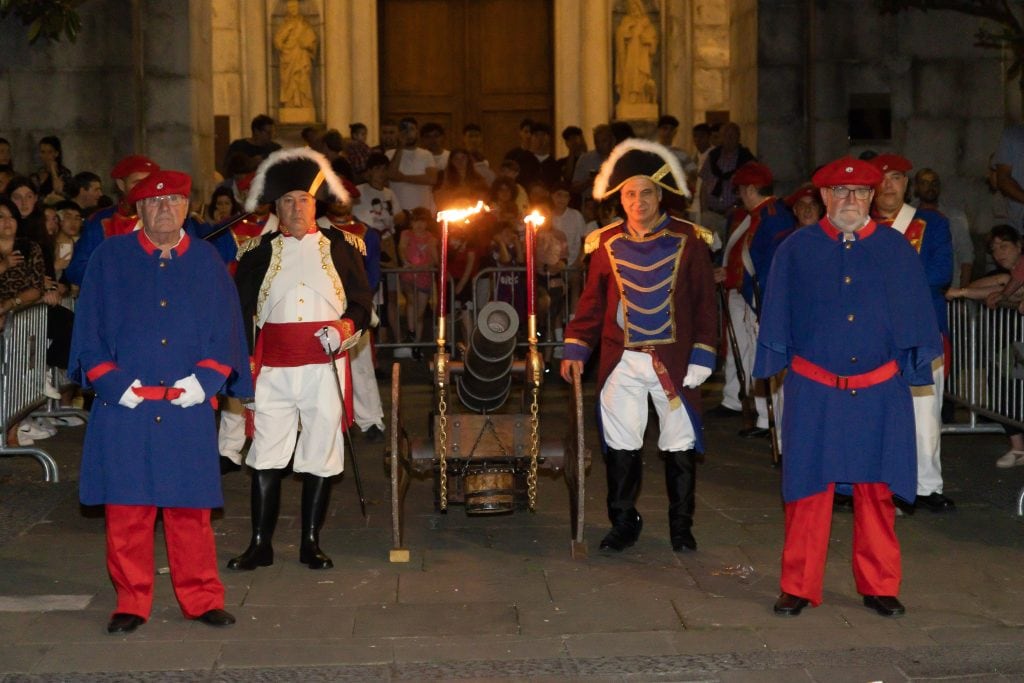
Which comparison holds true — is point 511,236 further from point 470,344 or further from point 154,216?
point 154,216

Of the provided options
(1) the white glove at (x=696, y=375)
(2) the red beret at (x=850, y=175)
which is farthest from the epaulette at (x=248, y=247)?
(2) the red beret at (x=850, y=175)

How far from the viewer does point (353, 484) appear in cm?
1027

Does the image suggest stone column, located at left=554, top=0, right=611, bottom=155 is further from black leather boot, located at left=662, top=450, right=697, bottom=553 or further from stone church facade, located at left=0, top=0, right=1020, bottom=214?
black leather boot, located at left=662, top=450, right=697, bottom=553

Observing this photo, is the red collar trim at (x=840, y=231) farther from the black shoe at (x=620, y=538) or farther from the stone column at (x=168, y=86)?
the stone column at (x=168, y=86)

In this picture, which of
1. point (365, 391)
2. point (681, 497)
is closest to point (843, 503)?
point (681, 497)

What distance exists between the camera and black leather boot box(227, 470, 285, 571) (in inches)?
316

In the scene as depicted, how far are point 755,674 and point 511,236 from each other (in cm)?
852

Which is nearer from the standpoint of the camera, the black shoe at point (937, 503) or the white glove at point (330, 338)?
the white glove at point (330, 338)

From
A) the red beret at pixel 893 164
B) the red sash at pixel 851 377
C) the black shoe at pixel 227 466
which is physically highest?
the red beret at pixel 893 164

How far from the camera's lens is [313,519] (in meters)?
8.14

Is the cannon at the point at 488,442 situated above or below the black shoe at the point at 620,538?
above

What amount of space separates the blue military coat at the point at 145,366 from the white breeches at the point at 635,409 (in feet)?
7.07

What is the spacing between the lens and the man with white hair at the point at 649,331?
324 inches

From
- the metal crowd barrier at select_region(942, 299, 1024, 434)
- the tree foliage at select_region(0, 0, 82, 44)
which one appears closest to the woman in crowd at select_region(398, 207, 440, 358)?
the tree foliage at select_region(0, 0, 82, 44)
